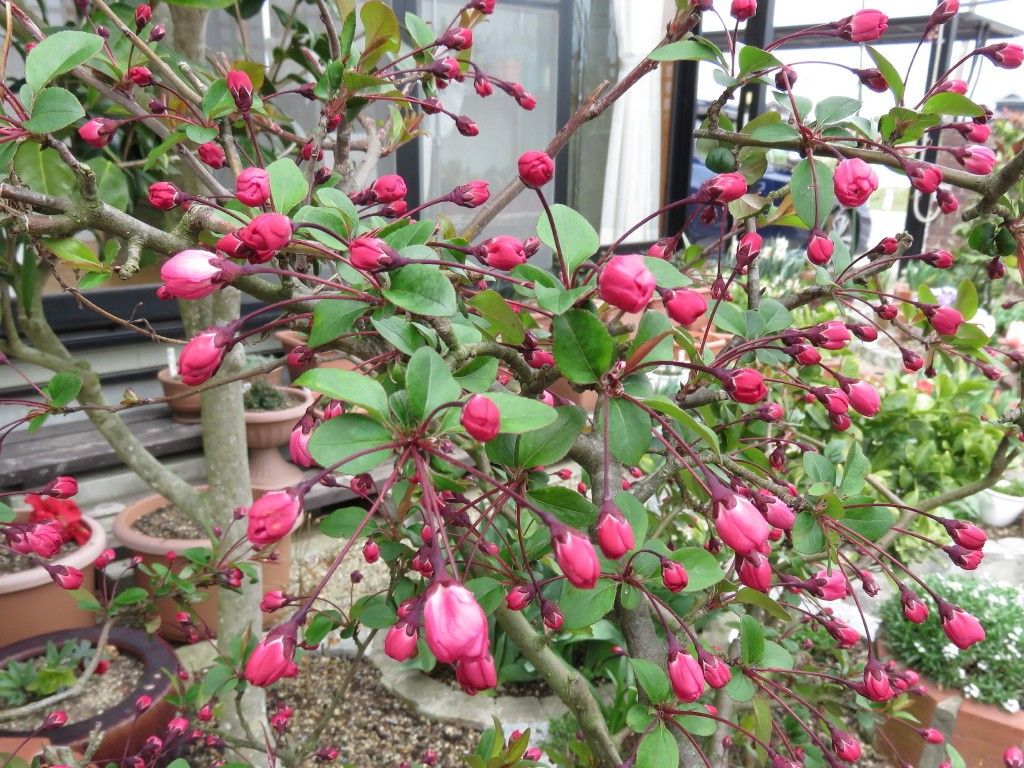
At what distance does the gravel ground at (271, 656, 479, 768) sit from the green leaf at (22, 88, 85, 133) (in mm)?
1498

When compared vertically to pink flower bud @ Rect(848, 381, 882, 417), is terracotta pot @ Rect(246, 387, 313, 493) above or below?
below

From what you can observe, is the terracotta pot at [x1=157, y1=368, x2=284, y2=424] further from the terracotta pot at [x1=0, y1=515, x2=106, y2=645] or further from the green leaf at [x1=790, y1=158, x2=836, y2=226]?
the green leaf at [x1=790, y1=158, x2=836, y2=226]

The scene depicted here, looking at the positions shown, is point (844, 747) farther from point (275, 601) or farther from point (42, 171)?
point (42, 171)

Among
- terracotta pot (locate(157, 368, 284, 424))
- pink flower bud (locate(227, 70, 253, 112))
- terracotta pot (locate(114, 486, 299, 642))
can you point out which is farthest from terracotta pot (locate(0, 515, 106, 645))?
pink flower bud (locate(227, 70, 253, 112))

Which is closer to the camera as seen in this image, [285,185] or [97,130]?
[285,185]

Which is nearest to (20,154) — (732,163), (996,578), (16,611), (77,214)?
(77,214)

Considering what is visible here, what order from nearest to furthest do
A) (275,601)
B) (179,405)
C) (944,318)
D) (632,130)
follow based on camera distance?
(944,318) < (275,601) < (179,405) < (632,130)

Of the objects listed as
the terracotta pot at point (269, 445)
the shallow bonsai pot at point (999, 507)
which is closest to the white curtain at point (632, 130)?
the shallow bonsai pot at point (999, 507)

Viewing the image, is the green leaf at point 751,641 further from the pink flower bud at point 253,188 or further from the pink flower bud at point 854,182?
the pink flower bud at point 253,188

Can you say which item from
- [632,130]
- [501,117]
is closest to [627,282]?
[501,117]

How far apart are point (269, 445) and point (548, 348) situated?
2310 mm

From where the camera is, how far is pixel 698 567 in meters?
0.74

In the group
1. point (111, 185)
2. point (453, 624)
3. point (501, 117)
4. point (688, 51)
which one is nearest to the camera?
point (453, 624)

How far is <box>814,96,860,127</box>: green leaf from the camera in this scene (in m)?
0.78
